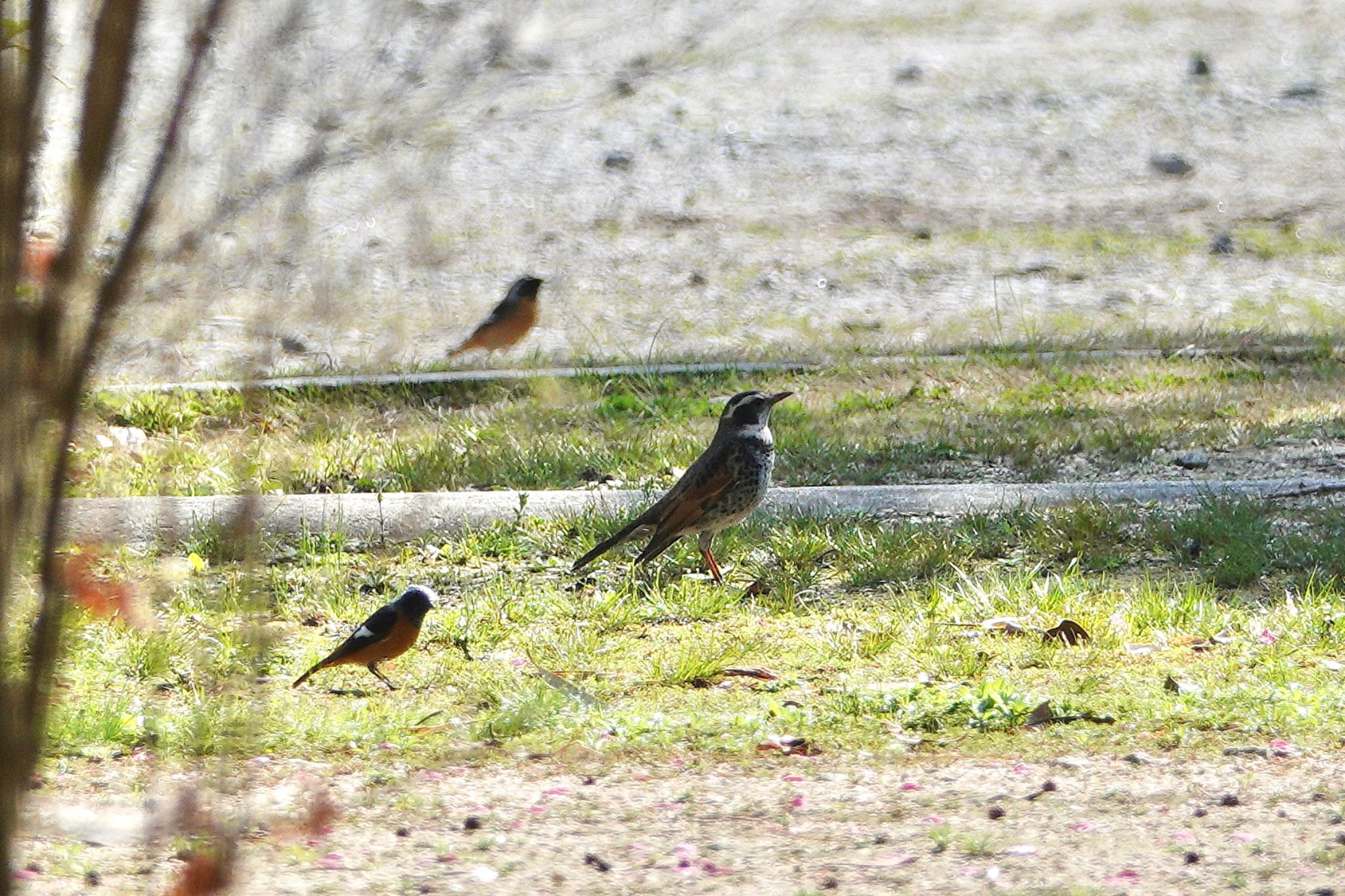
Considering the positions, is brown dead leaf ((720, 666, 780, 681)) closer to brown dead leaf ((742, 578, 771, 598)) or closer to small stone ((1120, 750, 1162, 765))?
brown dead leaf ((742, 578, 771, 598))

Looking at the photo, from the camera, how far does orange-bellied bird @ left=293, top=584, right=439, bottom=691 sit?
551 cm

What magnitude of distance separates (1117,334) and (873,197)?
4.19m

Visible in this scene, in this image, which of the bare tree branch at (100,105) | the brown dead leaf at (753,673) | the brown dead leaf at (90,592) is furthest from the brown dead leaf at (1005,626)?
the bare tree branch at (100,105)

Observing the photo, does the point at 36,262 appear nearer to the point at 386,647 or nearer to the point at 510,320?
the point at 386,647

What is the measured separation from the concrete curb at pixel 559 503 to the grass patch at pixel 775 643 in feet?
0.32

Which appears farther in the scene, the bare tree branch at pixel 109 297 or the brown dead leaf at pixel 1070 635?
the brown dead leaf at pixel 1070 635

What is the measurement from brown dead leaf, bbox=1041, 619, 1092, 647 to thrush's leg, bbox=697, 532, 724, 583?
137cm

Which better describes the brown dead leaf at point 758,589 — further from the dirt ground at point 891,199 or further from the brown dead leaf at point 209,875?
the brown dead leaf at point 209,875

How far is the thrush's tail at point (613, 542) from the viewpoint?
6.71 metres

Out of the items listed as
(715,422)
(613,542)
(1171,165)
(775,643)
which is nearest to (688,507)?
(613,542)

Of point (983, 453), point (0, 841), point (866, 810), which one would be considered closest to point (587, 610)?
point (866, 810)

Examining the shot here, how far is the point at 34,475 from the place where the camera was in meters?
2.63

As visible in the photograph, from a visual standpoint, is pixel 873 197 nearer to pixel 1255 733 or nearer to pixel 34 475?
pixel 1255 733

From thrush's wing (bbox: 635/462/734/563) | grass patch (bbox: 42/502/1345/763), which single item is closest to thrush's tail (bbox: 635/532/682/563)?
thrush's wing (bbox: 635/462/734/563)
